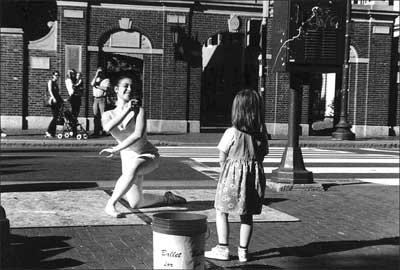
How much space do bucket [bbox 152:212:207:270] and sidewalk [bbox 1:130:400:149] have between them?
13548mm

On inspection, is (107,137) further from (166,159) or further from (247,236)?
(247,236)

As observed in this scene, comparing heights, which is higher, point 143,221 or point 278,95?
point 278,95

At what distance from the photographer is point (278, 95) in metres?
24.1

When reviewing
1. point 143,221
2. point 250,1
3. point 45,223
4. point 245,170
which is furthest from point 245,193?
point 250,1

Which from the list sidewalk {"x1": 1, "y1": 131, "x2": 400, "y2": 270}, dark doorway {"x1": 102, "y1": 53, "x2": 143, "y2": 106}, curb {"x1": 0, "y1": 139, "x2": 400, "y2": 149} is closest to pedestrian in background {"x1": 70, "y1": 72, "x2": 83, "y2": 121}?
curb {"x1": 0, "y1": 139, "x2": 400, "y2": 149}

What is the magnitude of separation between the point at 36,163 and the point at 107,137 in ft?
21.5

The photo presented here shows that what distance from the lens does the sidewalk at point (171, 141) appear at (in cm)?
1761

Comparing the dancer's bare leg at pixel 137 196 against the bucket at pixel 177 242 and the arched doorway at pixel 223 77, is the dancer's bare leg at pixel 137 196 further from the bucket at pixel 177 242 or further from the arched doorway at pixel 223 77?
the arched doorway at pixel 223 77

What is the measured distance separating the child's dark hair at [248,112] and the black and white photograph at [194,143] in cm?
1

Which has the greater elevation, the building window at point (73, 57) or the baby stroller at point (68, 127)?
the building window at point (73, 57)

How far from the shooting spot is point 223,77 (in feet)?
105

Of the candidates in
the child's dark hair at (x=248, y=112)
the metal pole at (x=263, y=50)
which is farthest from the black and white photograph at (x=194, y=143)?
the metal pole at (x=263, y=50)

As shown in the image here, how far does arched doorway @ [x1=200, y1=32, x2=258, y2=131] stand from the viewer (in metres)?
28.2

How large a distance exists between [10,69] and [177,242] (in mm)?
18878
